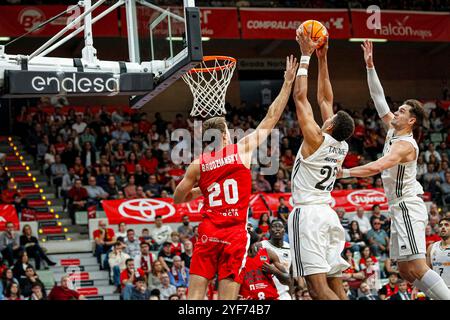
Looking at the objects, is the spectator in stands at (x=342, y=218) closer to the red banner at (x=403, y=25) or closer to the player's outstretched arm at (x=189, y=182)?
the red banner at (x=403, y=25)

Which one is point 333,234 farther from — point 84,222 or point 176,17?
point 84,222

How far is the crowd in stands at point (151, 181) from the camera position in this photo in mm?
15188

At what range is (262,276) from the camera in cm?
971

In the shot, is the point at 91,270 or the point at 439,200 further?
the point at 439,200

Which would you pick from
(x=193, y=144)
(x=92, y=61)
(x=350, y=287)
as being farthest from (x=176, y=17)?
(x=193, y=144)

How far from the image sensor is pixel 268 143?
21.1m

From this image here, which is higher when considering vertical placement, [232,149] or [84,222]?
[232,149]

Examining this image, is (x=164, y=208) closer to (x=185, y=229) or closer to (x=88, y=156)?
(x=185, y=229)

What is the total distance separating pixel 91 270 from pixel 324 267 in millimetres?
9754

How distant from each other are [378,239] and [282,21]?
7.97m

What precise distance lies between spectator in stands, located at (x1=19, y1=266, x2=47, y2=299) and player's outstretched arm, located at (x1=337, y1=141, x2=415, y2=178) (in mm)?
8091

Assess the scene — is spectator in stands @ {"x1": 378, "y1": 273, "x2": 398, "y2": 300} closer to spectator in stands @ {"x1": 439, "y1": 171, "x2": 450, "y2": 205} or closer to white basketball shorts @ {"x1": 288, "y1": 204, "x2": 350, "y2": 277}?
spectator in stands @ {"x1": 439, "y1": 171, "x2": 450, "y2": 205}

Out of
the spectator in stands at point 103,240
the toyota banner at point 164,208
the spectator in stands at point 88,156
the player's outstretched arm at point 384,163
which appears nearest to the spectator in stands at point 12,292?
the spectator in stands at point 103,240

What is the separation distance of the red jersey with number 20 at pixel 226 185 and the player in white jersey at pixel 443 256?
2.92 metres
